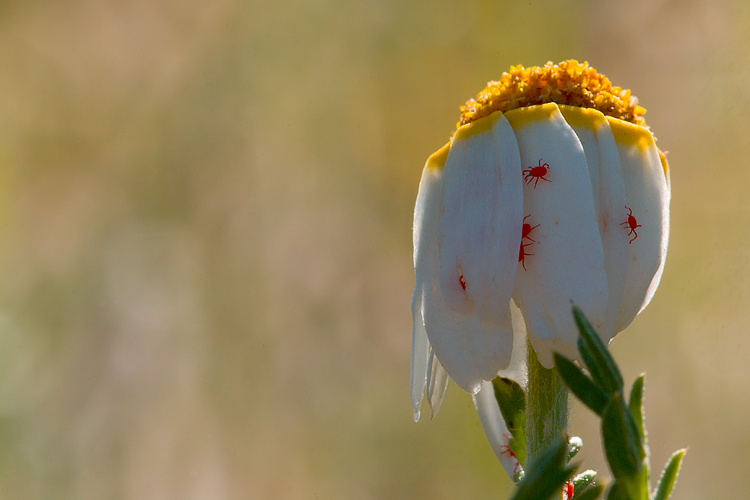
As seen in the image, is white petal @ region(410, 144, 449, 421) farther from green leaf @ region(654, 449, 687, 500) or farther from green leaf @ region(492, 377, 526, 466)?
green leaf @ region(654, 449, 687, 500)

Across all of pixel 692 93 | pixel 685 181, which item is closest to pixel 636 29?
pixel 692 93

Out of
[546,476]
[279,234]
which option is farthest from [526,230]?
[279,234]

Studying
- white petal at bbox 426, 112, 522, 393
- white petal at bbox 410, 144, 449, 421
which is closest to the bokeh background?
white petal at bbox 410, 144, 449, 421

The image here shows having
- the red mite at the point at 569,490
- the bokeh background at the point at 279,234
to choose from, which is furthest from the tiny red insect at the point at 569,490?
the bokeh background at the point at 279,234

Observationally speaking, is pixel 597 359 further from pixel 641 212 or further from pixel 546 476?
pixel 641 212

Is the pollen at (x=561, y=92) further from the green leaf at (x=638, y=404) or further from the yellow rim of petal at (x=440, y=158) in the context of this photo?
the green leaf at (x=638, y=404)

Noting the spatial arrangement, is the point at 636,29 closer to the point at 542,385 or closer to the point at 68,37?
the point at 542,385

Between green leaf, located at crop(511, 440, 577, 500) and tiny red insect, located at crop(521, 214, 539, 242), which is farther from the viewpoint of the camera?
tiny red insect, located at crop(521, 214, 539, 242)
